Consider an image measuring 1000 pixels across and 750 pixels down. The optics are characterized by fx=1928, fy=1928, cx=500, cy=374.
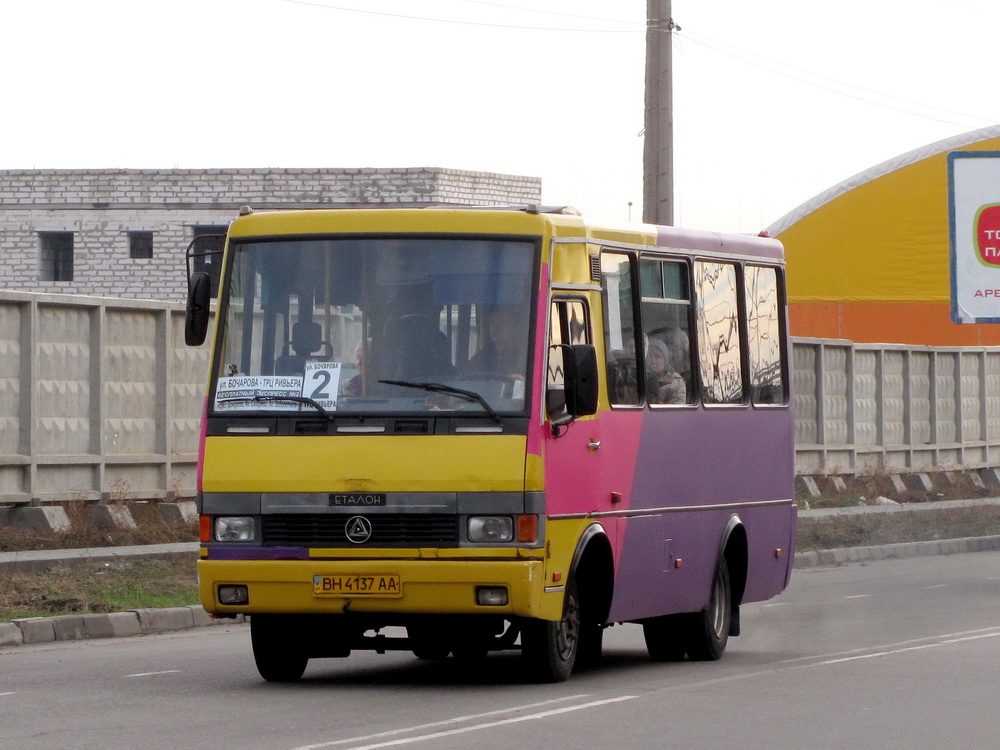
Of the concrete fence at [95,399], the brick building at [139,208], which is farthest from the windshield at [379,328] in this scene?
the brick building at [139,208]

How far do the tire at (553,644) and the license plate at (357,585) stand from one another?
2.57 ft

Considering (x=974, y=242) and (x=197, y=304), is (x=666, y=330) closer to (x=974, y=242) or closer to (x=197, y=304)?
(x=197, y=304)

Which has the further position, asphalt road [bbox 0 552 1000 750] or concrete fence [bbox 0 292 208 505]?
concrete fence [bbox 0 292 208 505]

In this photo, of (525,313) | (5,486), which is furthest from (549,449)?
(5,486)

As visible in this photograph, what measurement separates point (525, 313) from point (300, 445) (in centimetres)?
140

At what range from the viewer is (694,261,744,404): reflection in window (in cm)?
1241

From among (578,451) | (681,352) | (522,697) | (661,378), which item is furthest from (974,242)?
(522,697)

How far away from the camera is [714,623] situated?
12.6 metres

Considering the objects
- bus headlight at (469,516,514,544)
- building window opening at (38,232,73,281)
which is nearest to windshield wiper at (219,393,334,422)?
bus headlight at (469,516,514,544)

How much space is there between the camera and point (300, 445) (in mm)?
10289

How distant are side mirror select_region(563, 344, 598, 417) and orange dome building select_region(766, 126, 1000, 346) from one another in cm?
3520

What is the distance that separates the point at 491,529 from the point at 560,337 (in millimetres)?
1184

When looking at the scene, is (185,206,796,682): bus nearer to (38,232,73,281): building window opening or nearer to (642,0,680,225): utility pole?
(642,0,680,225): utility pole

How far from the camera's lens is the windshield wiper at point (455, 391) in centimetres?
1013
